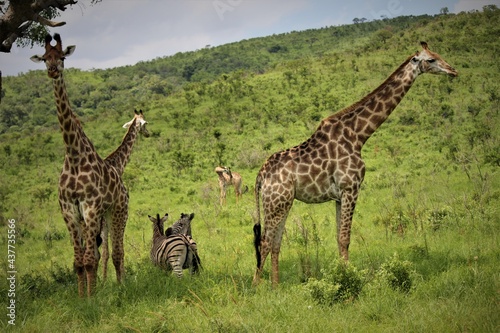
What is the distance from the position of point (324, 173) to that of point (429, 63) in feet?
8.57

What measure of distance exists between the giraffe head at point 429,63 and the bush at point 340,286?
146 inches

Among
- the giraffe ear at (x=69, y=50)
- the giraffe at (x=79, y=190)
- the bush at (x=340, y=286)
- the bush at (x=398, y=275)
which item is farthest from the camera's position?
the giraffe at (x=79, y=190)

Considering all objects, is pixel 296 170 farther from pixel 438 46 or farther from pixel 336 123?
pixel 438 46

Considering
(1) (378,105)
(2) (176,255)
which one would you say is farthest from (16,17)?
(1) (378,105)

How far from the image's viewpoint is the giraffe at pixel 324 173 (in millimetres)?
7008

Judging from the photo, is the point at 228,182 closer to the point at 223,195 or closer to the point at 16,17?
the point at 223,195

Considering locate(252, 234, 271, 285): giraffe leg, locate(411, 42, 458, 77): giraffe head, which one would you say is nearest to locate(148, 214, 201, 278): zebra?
locate(252, 234, 271, 285): giraffe leg

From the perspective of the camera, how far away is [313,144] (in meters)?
7.35

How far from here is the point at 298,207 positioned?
1463 cm

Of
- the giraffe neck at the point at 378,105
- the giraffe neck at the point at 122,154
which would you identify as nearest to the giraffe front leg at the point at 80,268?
the giraffe neck at the point at 122,154

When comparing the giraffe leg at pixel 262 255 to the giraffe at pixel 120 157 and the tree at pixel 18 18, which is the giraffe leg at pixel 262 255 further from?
the tree at pixel 18 18

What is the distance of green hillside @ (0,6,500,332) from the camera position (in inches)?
219

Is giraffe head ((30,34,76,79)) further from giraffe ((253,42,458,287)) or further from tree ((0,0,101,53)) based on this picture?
giraffe ((253,42,458,287))

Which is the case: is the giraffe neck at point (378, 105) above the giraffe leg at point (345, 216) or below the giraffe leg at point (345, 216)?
above
